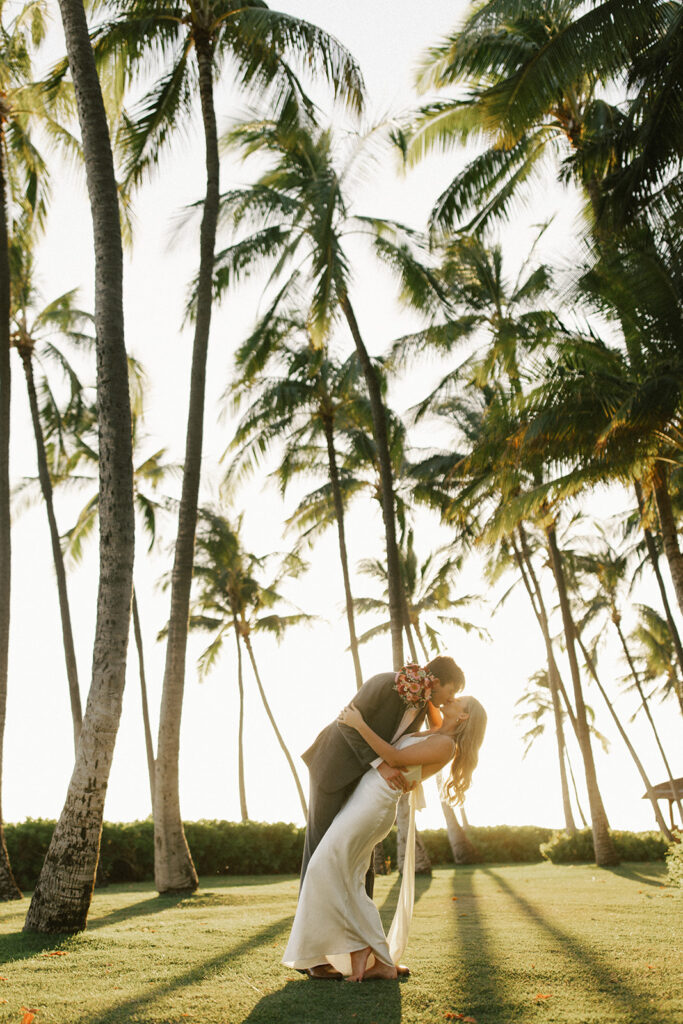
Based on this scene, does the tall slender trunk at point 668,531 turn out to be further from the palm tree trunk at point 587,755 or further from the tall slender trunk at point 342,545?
the tall slender trunk at point 342,545

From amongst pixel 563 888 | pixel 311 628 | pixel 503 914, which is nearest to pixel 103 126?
pixel 503 914

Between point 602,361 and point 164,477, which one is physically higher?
point 164,477

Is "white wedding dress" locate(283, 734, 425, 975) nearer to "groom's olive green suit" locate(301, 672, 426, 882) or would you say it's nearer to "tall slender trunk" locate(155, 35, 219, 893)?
"groom's olive green suit" locate(301, 672, 426, 882)

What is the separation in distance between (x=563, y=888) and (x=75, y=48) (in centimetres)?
1291

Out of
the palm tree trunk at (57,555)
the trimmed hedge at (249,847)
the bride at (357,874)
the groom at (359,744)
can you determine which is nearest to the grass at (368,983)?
the bride at (357,874)

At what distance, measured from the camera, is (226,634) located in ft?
100.0

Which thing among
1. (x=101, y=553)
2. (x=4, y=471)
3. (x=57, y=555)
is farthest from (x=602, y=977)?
(x=57, y=555)

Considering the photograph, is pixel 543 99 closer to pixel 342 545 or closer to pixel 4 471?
pixel 4 471

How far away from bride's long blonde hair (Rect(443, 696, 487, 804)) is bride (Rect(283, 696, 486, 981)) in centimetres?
5

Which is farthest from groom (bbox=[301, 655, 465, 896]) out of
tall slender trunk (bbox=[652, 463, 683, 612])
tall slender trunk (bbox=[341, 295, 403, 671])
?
tall slender trunk (bbox=[341, 295, 403, 671])

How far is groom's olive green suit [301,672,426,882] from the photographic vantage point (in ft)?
15.6

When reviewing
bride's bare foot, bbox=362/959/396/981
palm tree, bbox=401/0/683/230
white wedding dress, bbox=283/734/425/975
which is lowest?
bride's bare foot, bbox=362/959/396/981

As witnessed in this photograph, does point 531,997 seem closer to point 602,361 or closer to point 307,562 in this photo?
point 602,361

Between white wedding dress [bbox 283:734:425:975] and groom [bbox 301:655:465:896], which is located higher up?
groom [bbox 301:655:465:896]
